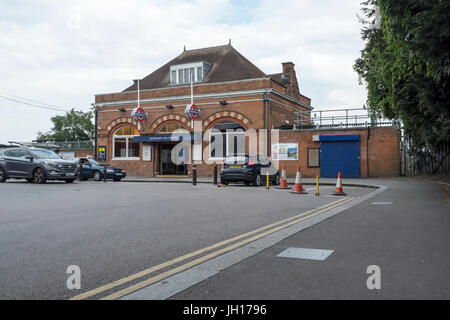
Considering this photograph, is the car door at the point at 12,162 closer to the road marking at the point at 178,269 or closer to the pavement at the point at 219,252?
the pavement at the point at 219,252

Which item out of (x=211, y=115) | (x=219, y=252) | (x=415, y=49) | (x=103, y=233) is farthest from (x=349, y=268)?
(x=211, y=115)

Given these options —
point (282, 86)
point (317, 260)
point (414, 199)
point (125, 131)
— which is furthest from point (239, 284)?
point (125, 131)

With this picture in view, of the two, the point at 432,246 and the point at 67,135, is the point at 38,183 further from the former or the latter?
the point at 67,135

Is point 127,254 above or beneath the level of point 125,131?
beneath

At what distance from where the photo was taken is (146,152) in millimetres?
32844

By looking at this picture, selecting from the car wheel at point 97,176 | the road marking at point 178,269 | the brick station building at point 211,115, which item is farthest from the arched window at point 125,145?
the road marking at point 178,269

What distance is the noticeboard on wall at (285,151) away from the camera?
28344mm

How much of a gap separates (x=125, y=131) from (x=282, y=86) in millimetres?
13111

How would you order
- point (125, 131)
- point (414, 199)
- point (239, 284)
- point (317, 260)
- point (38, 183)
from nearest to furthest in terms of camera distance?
point (239, 284) → point (317, 260) → point (414, 199) → point (38, 183) → point (125, 131)

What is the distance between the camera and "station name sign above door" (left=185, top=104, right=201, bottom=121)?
96.2ft

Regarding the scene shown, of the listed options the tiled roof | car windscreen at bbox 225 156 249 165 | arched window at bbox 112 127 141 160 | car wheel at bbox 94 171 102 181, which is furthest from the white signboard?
car windscreen at bbox 225 156 249 165

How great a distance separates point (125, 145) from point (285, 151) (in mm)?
13395

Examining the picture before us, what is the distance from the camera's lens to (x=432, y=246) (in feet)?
18.4
